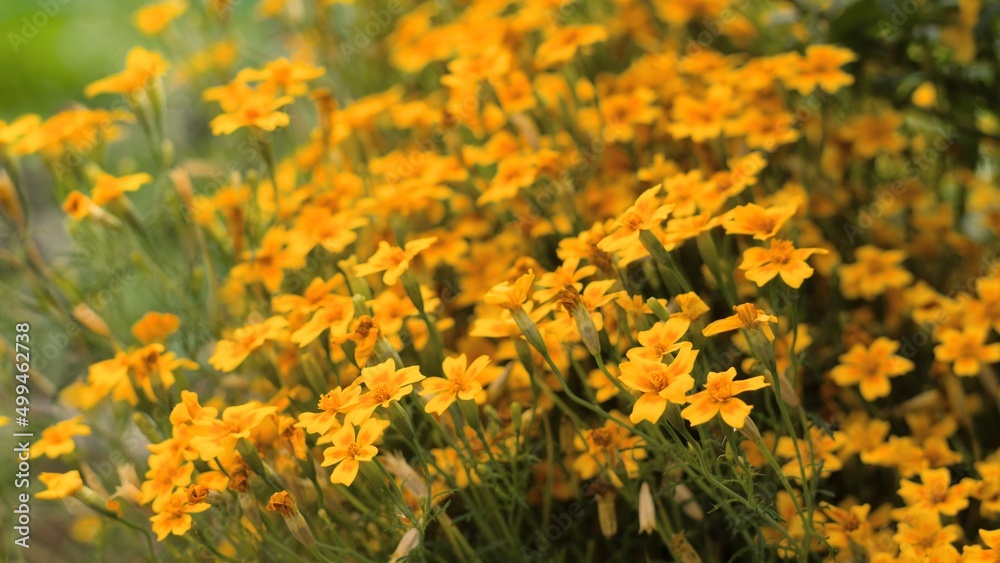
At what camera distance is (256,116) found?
1.36 metres

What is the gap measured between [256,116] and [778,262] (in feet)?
2.42

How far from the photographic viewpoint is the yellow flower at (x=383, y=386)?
0.98 meters

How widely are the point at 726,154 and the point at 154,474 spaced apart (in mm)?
971

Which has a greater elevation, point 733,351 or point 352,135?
point 352,135

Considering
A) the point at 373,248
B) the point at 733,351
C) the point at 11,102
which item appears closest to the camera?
the point at 733,351

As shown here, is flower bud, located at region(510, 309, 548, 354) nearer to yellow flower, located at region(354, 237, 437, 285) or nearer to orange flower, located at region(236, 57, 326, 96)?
yellow flower, located at region(354, 237, 437, 285)

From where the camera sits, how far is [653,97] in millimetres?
1550

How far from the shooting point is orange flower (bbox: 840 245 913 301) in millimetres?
1450

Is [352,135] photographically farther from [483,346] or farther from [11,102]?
[11,102]

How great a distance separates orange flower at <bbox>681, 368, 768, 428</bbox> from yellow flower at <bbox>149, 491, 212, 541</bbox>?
519mm

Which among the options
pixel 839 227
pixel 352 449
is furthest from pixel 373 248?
pixel 839 227

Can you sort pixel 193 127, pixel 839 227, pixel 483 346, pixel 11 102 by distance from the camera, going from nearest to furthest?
pixel 483 346, pixel 839 227, pixel 193 127, pixel 11 102

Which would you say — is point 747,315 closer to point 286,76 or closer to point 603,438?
point 603,438

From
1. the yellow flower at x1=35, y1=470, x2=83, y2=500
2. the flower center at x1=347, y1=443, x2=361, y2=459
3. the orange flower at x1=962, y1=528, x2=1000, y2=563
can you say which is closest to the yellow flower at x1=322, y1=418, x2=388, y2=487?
the flower center at x1=347, y1=443, x2=361, y2=459
